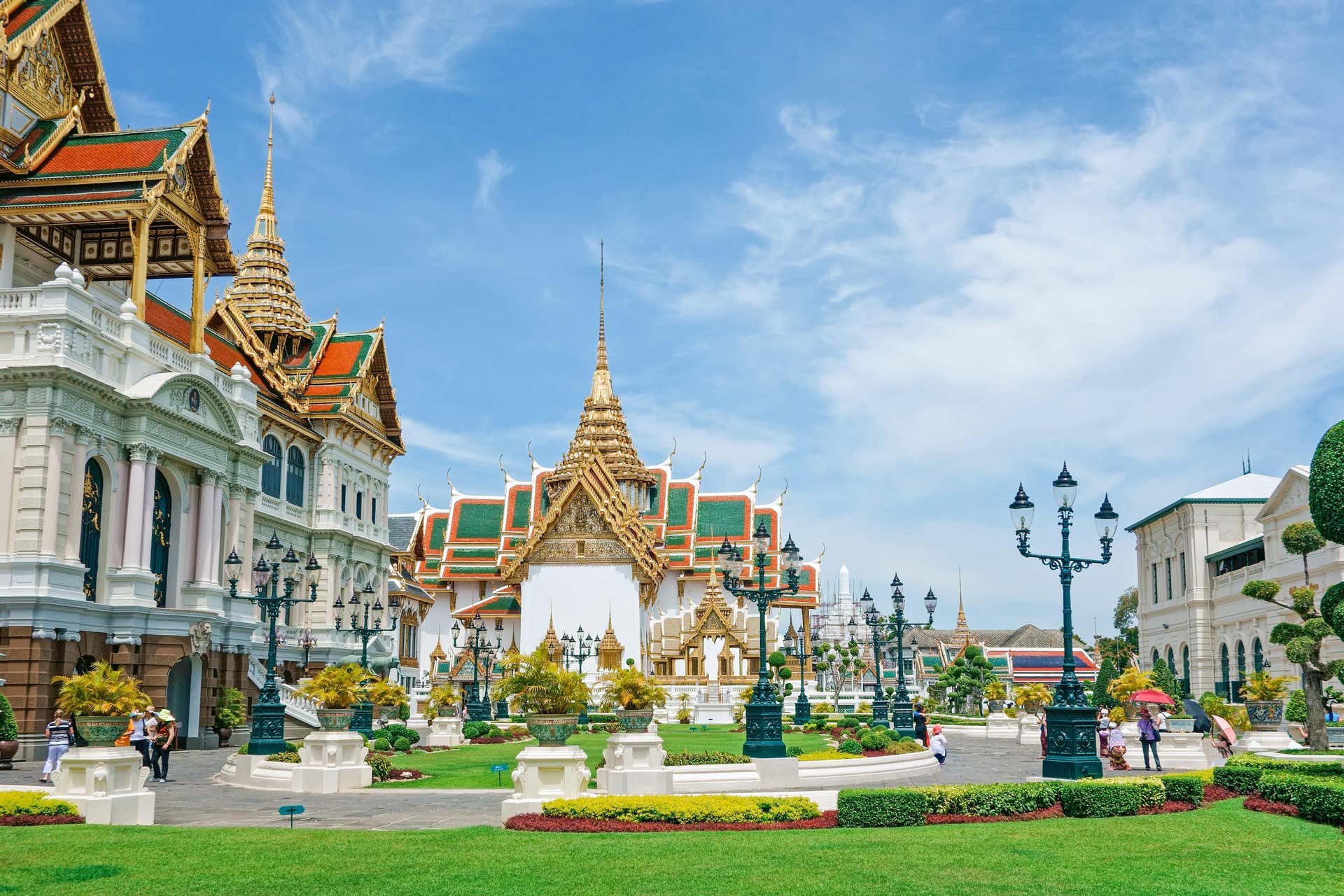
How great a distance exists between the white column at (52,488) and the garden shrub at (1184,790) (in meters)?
22.1

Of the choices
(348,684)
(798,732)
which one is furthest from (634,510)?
(348,684)

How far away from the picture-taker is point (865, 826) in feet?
A: 44.4

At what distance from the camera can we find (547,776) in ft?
49.1

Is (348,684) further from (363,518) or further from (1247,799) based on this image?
(363,518)

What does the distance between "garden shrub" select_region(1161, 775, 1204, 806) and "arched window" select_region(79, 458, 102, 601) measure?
75.8ft

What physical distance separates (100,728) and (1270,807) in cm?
1426

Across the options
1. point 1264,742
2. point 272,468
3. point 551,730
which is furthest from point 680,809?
point 272,468

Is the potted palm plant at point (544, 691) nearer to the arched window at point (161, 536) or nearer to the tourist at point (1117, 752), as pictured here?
the tourist at point (1117, 752)

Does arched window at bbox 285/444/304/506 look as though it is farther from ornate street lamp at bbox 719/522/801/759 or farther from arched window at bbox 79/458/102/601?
ornate street lamp at bbox 719/522/801/759

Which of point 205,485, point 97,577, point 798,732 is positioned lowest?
point 798,732

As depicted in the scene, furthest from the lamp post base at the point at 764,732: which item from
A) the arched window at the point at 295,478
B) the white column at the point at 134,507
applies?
the arched window at the point at 295,478

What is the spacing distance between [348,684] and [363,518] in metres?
30.2

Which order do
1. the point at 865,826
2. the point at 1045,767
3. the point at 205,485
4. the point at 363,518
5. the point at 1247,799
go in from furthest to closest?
the point at 363,518, the point at 205,485, the point at 1045,767, the point at 1247,799, the point at 865,826

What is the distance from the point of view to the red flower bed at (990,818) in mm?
13781
